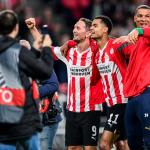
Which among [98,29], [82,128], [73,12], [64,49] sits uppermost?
[98,29]

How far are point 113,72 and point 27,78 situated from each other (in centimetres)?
251

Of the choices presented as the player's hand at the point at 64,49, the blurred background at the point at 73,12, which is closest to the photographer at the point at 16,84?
the player's hand at the point at 64,49

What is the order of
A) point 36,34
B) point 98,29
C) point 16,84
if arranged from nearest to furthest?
point 16,84
point 36,34
point 98,29

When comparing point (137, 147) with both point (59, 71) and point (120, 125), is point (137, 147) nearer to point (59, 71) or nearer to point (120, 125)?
point (120, 125)

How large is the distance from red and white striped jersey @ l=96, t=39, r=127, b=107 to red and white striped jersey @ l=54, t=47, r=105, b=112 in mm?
204

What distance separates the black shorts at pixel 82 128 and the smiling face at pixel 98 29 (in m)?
1.05

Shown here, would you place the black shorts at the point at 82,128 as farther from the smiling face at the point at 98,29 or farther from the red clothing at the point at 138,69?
the smiling face at the point at 98,29

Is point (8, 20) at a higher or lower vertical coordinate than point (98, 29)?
higher

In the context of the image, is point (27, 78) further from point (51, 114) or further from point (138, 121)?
point (51, 114)

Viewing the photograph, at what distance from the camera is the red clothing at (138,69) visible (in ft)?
32.1

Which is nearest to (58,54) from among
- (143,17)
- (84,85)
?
(84,85)

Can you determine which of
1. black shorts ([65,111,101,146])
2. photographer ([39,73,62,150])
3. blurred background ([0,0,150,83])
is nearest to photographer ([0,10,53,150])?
photographer ([39,73,62,150])

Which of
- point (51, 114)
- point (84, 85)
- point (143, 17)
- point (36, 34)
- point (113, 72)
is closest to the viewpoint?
point (36, 34)

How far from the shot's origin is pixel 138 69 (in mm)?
9852
